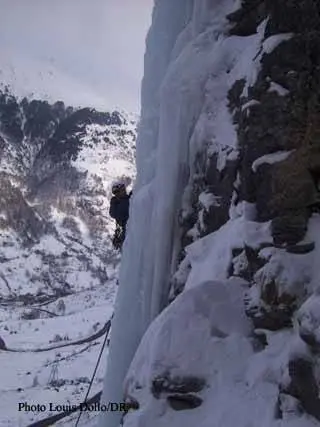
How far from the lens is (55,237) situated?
65500mm

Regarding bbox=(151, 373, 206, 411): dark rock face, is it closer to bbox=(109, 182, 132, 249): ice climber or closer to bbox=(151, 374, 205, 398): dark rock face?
bbox=(151, 374, 205, 398): dark rock face

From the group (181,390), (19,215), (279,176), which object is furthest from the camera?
(19,215)

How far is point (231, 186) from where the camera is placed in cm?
468

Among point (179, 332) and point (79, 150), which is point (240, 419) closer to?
point (179, 332)

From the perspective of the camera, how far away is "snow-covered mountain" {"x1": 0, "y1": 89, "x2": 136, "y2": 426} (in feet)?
48.0

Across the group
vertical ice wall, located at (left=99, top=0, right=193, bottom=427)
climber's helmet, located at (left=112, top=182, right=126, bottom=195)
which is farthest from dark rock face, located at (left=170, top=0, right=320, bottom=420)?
climber's helmet, located at (left=112, top=182, right=126, bottom=195)

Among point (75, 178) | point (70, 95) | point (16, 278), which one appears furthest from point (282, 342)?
point (70, 95)

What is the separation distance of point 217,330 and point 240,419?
676 mm

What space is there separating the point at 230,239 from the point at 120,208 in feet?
8.81

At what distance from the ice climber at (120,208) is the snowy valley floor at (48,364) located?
3670 mm

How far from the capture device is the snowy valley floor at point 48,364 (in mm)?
10227

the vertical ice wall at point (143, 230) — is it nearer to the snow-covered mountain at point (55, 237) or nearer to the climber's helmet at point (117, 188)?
the climber's helmet at point (117, 188)

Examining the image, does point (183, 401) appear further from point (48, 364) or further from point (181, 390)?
point (48, 364)

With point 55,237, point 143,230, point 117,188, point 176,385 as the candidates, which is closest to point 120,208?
point 117,188
